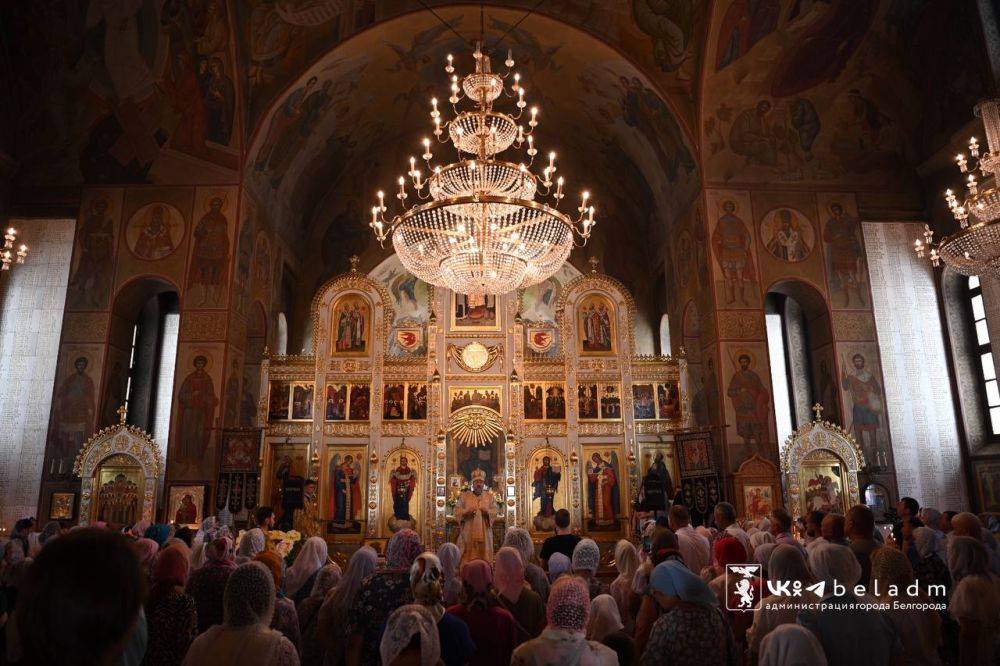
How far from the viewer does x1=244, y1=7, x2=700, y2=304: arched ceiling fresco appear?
1641 centimetres

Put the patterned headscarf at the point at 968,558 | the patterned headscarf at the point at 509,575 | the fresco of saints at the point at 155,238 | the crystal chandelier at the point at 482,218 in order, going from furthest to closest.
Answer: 1. the fresco of saints at the point at 155,238
2. the crystal chandelier at the point at 482,218
3. the patterned headscarf at the point at 509,575
4. the patterned headscarf at the point at 968,558

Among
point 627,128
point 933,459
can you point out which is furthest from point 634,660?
point 627,128

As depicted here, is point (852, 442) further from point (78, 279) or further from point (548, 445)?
point (78, 279)

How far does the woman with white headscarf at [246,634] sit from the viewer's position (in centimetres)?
297

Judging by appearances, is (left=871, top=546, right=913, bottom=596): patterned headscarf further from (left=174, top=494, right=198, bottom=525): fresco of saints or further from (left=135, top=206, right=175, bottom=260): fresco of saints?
(left=135, top=206, right=175, bottom=260): fresco of saints

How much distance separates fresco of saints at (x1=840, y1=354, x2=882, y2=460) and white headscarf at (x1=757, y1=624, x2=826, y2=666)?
520 inches

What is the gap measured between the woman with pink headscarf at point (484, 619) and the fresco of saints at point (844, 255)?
14398mm

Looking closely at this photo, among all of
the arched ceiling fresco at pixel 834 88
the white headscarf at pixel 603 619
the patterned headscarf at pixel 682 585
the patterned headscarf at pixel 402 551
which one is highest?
the arched ceiling fresco at pixel 834 88

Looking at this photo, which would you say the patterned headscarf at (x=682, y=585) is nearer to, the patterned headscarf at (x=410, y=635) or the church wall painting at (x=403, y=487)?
the patterned headscarf at (x=410, y=635)

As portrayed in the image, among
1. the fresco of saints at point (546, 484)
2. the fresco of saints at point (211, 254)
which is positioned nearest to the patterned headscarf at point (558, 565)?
the fresco of saints at point (546, 484)

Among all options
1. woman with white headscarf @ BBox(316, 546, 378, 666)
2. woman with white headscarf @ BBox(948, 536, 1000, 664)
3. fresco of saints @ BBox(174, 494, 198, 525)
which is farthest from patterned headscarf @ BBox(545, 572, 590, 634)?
fresco of saints @ BBox(174, 494, 198, 525)

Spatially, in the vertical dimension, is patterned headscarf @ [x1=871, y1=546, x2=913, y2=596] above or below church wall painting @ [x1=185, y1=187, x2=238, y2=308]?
below

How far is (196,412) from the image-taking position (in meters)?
14.5

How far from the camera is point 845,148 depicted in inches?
647
